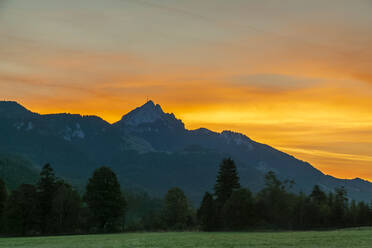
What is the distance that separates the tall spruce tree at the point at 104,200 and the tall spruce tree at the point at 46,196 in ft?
26.6

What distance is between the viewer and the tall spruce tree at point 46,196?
111250 mm

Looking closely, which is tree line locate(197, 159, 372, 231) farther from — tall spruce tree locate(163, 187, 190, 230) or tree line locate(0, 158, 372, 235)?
tall spruce tree locate(163, 187, 190, 230)

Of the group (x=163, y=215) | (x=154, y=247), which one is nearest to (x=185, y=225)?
(x=163, y=215)

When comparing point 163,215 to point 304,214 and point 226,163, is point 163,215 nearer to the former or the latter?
point 226,163

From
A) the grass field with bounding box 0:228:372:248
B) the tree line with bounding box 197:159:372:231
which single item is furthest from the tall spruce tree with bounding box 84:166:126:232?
the grass field with bounding box 0:228:372:248

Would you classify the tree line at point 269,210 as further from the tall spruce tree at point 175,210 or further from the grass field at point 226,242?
the grass field at point 226,242

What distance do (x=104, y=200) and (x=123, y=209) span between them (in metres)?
5.75

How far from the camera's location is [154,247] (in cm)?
5731

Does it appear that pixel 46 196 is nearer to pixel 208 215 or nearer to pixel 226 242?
pixel 208 215

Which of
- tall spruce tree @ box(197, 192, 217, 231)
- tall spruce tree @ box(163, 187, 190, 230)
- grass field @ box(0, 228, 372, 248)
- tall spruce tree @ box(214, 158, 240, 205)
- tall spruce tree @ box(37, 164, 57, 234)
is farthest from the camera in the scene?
tall spruce tree @ box(163, 187, 190, 230)

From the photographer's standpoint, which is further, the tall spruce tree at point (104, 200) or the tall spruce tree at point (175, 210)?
the tall spruce tree at point (175, 210)

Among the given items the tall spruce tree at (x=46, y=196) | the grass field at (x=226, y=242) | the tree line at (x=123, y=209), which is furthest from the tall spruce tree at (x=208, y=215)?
the grass field at (x=226, y=242)

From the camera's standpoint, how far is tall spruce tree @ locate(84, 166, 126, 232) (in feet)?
374

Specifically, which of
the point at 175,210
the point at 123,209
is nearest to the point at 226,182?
the point at 175,210
